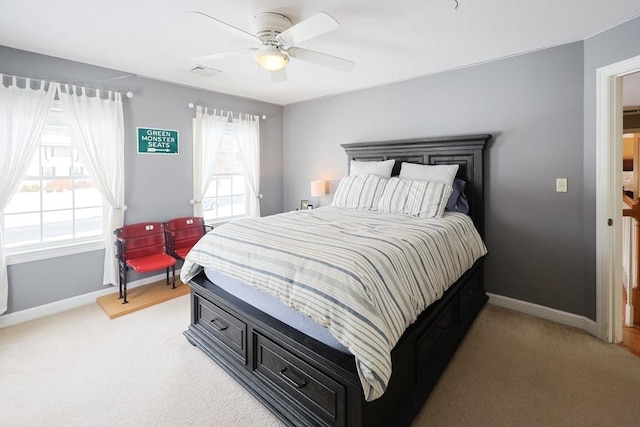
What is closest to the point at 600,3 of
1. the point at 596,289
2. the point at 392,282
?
the point at 596,289

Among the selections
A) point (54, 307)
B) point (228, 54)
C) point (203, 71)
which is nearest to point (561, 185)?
point (228, 54)

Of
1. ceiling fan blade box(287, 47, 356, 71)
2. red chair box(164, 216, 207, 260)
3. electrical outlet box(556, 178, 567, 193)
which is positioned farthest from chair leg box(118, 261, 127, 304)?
electrical outlet box(556, 178, 567, 193)

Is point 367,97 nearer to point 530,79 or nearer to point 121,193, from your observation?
point 530,79

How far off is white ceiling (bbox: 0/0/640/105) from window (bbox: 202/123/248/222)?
1238 mm

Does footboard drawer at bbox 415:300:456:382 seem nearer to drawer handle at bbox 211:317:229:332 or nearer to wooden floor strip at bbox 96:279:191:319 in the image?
drawer handle at bbox 211:317:229:332

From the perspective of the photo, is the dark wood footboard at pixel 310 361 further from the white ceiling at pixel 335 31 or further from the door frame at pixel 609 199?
the white ceiling at pixel 335 31

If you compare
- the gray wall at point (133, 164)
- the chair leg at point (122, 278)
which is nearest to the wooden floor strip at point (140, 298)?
the chair leg at point (122, 278)

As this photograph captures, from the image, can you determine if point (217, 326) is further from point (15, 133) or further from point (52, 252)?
point (15, 133)

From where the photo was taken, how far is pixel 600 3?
6.58ft

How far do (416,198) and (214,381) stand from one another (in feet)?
7.23

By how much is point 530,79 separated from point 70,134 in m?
4.45

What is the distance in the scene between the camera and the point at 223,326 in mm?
2180

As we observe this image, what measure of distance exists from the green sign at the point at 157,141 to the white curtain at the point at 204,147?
0.84 feet

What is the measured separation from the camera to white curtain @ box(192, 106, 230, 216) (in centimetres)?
399
